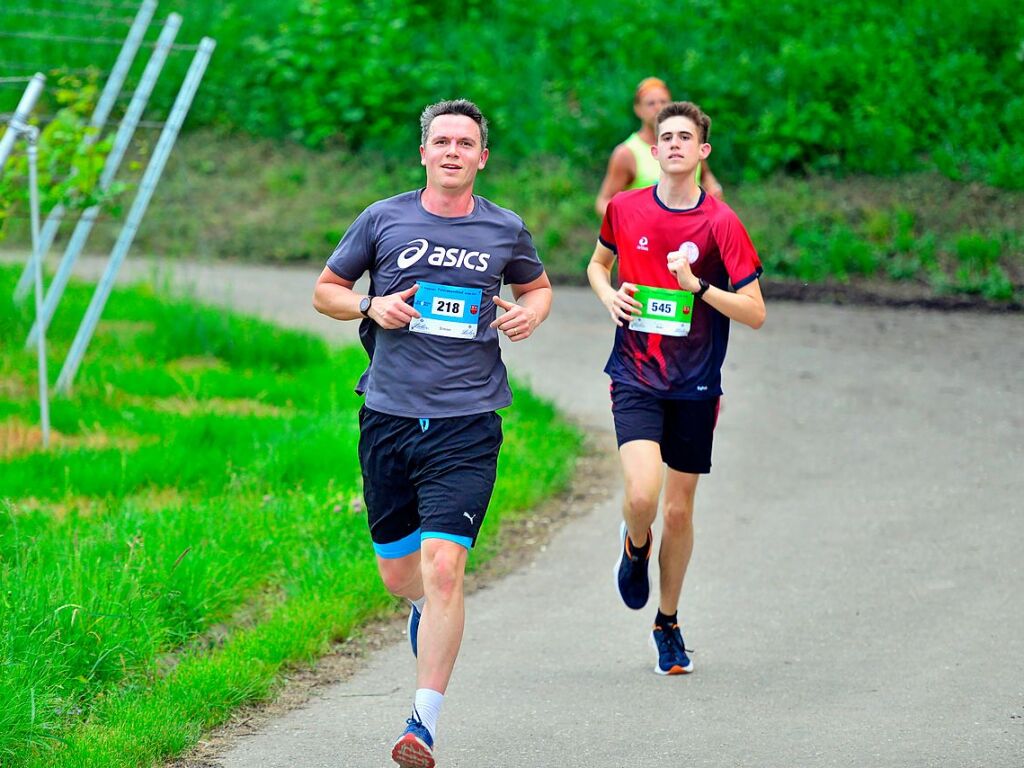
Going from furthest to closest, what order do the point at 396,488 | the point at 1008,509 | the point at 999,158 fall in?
the point at 999,158
the point at 1008,509
the point at 396,488

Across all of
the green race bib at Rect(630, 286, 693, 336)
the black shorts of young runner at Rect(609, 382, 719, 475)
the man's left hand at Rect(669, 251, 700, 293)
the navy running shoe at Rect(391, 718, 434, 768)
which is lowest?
the navy running shoe at Rect(391, 718, 434, 768)

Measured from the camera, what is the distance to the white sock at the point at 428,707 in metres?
4.73

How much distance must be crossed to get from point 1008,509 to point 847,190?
27.8 ft

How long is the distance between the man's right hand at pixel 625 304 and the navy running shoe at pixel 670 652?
123cm

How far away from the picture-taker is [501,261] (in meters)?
5.27

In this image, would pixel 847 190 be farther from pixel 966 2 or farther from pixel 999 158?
pixel 966 2

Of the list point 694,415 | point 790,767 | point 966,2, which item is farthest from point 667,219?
point 966,2

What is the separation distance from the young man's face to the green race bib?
476 millimetres

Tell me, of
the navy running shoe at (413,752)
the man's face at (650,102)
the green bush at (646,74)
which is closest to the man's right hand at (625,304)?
the navy running shoe at (413,752)

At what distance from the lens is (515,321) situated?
5188 mm

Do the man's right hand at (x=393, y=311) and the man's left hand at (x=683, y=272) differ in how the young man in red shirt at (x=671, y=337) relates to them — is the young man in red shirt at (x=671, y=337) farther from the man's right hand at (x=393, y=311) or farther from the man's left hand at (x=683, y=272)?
the man's right hand at (x=393, y=311)

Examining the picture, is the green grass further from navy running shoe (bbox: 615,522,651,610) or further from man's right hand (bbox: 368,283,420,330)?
man's right hand (bbox: 368,283,420,330)

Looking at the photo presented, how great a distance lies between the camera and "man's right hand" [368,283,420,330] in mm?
5047

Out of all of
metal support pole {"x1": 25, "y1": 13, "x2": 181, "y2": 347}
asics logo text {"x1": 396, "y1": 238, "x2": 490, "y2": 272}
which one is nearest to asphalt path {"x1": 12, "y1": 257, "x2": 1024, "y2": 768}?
asics logo text {"x1": 396, "y1": 238, "x2": 490, "y2": 272}
